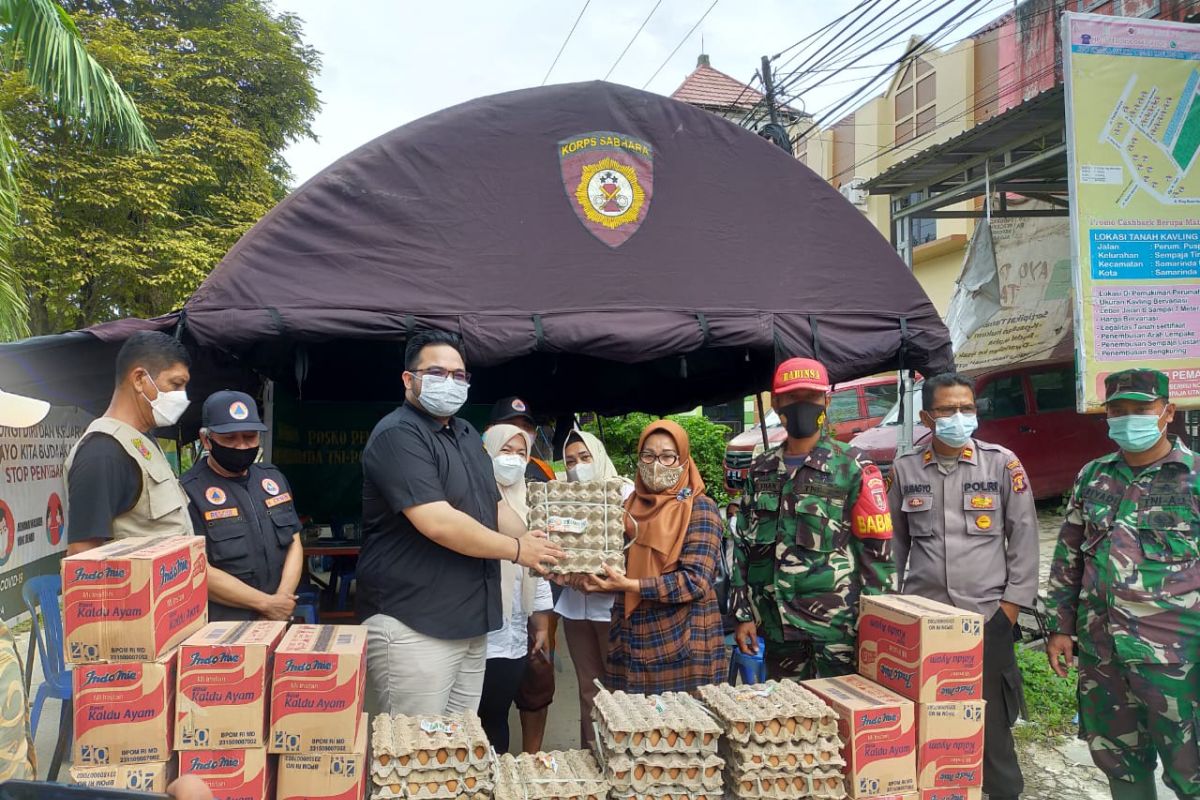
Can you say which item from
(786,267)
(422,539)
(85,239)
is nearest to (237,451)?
(422,539)

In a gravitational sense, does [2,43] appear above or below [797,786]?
above

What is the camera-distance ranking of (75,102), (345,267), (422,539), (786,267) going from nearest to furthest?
1. (422,539)
2. (345,267)
3. (786,267)
4. (75,102)

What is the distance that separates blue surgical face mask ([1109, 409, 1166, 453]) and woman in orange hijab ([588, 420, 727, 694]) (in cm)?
171

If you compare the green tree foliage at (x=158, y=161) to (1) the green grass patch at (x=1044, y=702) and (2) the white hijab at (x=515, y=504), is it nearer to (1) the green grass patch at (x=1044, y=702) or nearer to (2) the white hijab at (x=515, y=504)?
(2) the white hijab at (x=515, y=504)

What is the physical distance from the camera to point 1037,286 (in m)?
8.48

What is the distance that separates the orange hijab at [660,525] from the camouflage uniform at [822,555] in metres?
0.38

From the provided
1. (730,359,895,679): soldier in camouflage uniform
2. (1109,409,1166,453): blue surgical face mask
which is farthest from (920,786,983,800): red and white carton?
(1109,409,1166,453): blue surgical face mask

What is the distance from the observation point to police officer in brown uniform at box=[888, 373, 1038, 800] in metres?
3.27

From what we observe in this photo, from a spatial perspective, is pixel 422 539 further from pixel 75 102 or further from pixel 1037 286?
pixel 75 102

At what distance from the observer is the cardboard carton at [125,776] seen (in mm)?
2082

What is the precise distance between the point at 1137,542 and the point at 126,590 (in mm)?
3645

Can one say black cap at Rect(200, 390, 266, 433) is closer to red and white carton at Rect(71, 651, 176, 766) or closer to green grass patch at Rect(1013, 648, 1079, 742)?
red and white carton at Rect(71, 651, 176, 766)

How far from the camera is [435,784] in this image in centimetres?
222

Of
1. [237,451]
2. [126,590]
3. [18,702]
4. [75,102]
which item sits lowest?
[18,702]
